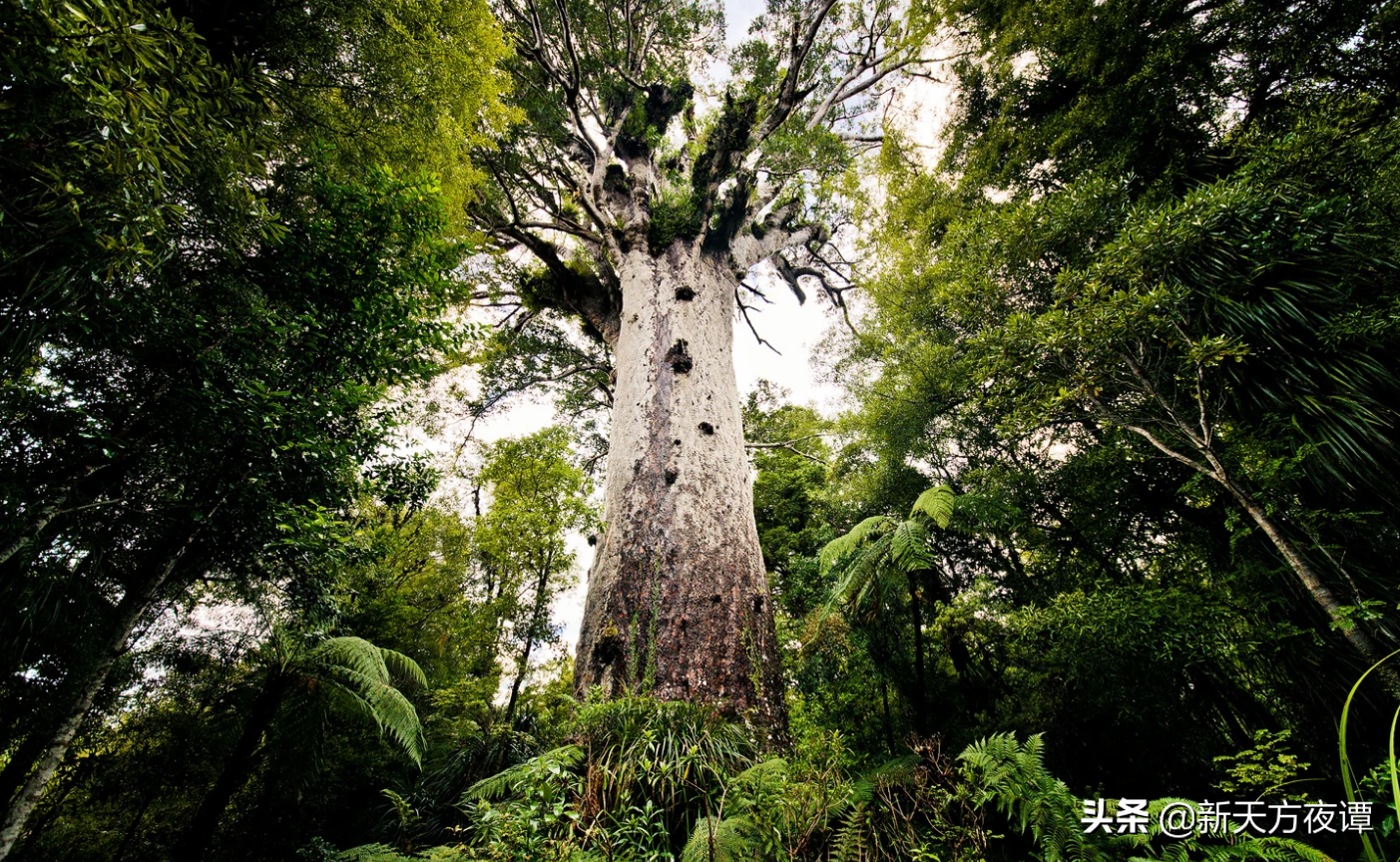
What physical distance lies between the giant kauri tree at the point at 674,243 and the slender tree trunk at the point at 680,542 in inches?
0.5

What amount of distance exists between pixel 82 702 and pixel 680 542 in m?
2.92

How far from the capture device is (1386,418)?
93.0 inches

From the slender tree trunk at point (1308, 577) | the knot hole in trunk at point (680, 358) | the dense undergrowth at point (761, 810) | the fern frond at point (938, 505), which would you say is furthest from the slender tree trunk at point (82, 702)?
the slender tree trunk at point (1308, 577)

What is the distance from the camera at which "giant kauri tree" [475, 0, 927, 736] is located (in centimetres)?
296

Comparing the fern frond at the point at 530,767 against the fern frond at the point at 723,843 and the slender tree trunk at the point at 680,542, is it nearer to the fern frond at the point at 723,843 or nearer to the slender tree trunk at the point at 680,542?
the fern frond at the point at 723,843

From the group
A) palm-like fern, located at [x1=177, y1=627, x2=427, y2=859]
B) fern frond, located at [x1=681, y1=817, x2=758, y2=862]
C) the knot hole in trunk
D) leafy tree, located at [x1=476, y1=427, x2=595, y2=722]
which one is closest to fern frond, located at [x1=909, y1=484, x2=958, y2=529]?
the knot hole in trunk

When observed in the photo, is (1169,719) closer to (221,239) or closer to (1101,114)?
(1101,114)

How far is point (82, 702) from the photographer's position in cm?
209

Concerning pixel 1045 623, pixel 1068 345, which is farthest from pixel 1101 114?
pixel 1045 623

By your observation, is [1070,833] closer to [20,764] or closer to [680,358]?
[680,358]

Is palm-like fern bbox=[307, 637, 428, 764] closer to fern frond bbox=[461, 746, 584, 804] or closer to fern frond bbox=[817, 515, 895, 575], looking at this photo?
fern frond bbox=[461, 746, 584, 804]

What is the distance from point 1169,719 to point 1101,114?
5165mm

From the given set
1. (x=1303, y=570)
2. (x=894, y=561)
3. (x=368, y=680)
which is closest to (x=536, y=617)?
(x=368, y=680)

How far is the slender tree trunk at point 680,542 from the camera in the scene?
2.74m
